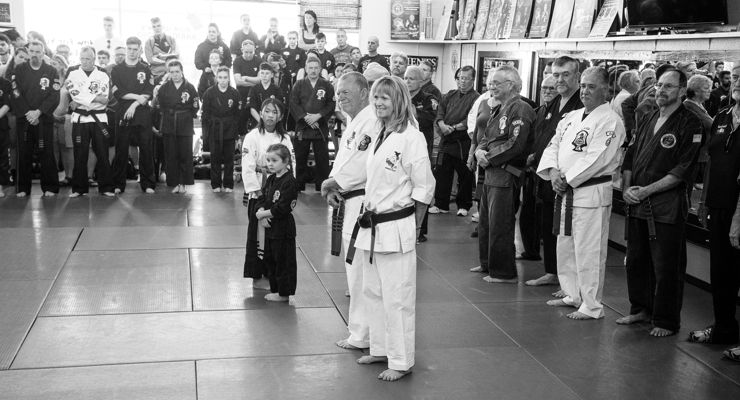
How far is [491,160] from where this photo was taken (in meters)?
6.93

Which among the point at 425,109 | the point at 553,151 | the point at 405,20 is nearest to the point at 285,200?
the point at 553,151

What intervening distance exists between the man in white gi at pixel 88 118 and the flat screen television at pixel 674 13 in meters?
6.68

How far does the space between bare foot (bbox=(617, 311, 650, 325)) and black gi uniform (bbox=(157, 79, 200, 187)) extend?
7.11 metres

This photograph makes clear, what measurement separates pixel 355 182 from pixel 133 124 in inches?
275

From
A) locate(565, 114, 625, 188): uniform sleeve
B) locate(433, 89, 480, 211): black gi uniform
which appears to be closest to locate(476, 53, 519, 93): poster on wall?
locate(433, 89, 480, 211): black gi uniform

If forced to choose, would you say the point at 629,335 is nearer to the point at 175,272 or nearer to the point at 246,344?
the point at 246,344

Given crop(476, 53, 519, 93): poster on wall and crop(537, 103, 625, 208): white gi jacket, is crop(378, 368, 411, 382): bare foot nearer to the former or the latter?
crop(537, 103, 625, 208): white gi jacket

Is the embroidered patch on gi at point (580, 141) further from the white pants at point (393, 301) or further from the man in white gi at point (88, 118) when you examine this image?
the man in white gi at point (88, 118)

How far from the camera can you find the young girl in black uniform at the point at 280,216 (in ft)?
20.2

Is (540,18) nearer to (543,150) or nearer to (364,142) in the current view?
(543,150)

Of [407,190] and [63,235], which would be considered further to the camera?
[63,235]

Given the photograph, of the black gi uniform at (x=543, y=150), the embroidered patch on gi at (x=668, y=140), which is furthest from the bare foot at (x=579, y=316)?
the embroidered patch on gi at (x=668, y=140)

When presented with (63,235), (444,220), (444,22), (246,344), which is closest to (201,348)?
(246,344)

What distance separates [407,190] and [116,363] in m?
2.08
